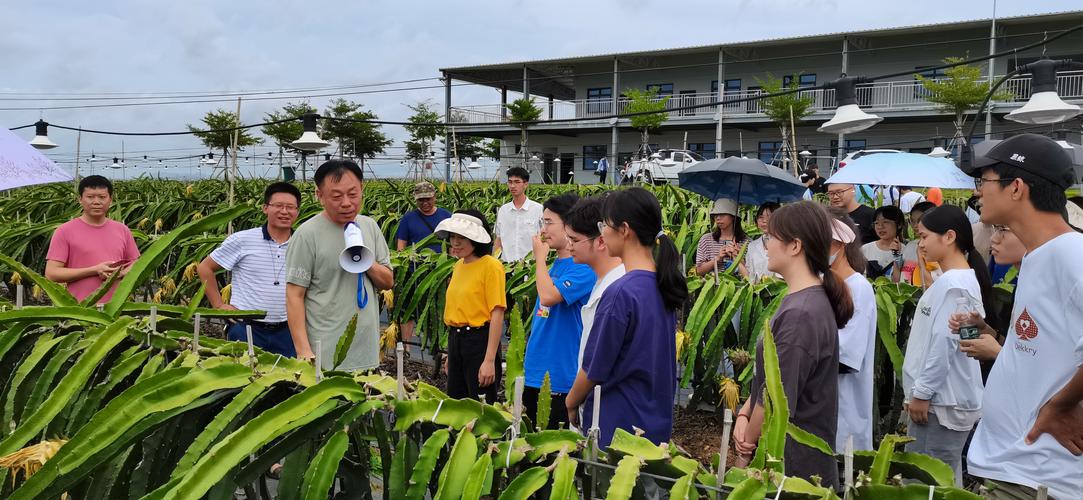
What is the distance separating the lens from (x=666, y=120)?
32.9 metres

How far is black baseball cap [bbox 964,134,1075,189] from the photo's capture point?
2150 mm

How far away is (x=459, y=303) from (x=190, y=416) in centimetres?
253

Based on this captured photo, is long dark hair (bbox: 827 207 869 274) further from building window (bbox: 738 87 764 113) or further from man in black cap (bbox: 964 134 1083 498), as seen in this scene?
building window (bbox: 738 87 764 113)

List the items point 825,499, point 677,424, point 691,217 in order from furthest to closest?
point 691,217 → point 677,424 → point 825,499

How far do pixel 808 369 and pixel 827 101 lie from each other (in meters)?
33.3

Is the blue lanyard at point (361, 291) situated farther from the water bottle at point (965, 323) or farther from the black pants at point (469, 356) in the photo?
the water bottle at point (965, 323)

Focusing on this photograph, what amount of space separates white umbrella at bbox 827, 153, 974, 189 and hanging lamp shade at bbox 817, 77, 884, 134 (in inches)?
12.9

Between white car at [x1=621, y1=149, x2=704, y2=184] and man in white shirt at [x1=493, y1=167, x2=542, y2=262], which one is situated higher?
white car at [x1=621, y1=149, x2=704, y2=184]

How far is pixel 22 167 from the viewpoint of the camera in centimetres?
449

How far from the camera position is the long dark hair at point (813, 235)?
251cm

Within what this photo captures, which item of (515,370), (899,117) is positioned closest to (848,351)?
(515,370)

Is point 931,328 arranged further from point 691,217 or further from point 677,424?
point 691,217

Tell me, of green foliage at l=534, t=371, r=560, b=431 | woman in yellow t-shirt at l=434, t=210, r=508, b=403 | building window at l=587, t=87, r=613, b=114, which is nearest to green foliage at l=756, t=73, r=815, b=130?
building window at l=587, t=87, r=613, b=114

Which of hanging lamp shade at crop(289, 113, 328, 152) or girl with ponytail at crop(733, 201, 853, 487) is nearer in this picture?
girl with ponytail at crop(733, 201, 853, 487)
